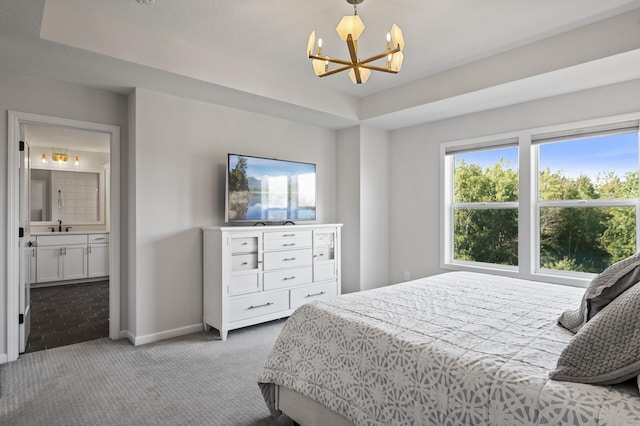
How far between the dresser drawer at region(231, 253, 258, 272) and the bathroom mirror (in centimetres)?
502

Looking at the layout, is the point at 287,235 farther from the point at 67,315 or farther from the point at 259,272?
the point at 67,315

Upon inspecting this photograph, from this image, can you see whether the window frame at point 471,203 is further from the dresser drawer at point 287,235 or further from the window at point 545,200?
the dresser drawer at point 287,235

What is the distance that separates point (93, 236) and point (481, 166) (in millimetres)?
6310

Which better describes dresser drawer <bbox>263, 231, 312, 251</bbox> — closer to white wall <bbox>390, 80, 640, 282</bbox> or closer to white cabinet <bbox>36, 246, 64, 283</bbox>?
white wall <bbox>390, 80, 640, 282</bbox>

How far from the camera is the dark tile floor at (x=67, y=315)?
3.58m

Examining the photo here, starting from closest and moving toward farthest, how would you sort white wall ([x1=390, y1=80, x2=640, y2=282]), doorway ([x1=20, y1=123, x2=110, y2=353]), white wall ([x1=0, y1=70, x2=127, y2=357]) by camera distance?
1. white wall ([x1=0, y1=70, x2=127, y2=357])
2. white wall ([x1=390, y1=80, x2=640, y2=282])
3. doorway ([x1=20, y1=123, x2=110, y2=353])

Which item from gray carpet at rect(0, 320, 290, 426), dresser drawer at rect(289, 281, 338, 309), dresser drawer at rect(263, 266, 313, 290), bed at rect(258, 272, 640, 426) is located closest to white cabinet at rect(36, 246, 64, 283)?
gray carpet at rect(0, 320, 290, 426)

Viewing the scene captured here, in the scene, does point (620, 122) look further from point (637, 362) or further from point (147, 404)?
point (147, 404)

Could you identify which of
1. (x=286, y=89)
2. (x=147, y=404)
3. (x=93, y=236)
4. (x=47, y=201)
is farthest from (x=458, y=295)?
(x=47, y=201)

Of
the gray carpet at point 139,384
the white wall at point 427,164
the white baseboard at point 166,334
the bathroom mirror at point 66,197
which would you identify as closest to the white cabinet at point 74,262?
the bathroom mirror at point 66,197

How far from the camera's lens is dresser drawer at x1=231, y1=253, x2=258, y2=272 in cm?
359

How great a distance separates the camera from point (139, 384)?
259 cm

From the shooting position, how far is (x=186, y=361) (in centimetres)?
300

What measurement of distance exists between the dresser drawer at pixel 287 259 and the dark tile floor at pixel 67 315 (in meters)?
1.78
